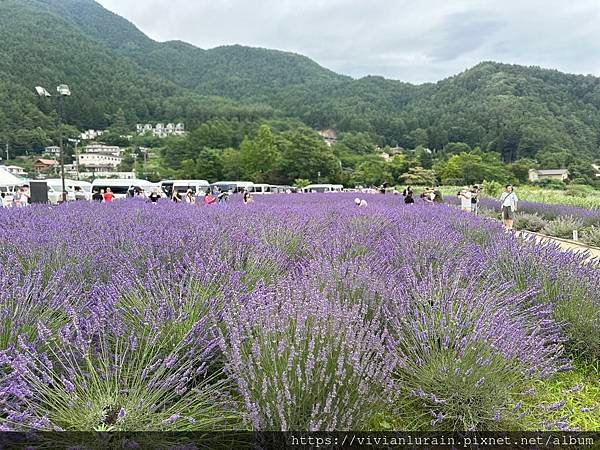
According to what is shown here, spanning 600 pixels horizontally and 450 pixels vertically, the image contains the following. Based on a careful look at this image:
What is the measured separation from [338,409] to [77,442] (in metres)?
1.05

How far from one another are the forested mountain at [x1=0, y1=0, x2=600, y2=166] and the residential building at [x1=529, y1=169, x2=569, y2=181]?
10.5 feet

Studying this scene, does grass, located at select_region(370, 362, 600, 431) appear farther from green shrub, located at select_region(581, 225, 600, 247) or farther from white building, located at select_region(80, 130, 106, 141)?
white building, located at select_region(80, 130, 106, 141)

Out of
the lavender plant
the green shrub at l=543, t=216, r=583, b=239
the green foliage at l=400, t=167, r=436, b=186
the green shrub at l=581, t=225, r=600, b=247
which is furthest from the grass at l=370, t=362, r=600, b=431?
the green foliage at l=400, t=167, r=436, b=186

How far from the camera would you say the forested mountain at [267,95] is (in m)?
86.2

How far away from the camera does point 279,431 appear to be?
6.78 feet

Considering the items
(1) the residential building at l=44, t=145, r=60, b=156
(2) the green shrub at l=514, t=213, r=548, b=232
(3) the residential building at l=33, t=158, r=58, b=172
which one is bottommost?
(2) the green shrub at l=514, t=213, r=548, b=232

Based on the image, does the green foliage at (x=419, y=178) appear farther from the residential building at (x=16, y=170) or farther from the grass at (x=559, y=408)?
the grass at (x=559, y=408)

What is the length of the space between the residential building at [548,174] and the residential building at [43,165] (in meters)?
82.6

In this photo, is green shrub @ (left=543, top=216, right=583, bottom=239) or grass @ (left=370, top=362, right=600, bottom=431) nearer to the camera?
grass @ (left=370, top=362, right=600, bottom=431)

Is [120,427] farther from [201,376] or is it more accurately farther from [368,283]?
[368,283]

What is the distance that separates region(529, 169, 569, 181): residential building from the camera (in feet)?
219

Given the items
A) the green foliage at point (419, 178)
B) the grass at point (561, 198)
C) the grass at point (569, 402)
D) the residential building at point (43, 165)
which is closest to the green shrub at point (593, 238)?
the grass at point (561, 198)

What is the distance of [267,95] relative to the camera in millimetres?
130625

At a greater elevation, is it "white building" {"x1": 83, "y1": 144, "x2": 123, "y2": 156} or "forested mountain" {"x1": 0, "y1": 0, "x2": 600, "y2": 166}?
"forested mountain" {"x1": 0, "y1": 0, "x2": 600, "y2": 166}
